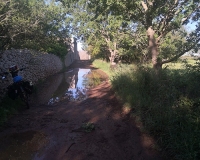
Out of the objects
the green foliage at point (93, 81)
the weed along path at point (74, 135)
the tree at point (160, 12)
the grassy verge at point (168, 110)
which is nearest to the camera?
the grassy verge at point (168, 110)

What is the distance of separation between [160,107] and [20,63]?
341 inches

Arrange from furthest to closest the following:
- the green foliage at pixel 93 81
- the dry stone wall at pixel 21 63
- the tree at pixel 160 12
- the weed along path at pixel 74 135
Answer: the green foliage at pixel 93 81 < the tree at pixel 160 12 < the dry stone wall at pixel 21 63 < the weed along path at pixel 74 135

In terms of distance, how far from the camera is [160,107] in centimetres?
561

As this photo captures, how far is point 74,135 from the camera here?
18.2 feet

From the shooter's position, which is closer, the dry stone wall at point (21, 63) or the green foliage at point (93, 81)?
the dry stone wall at point (21, 63)

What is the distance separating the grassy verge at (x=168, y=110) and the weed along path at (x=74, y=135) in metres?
0.39

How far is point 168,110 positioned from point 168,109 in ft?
0.13

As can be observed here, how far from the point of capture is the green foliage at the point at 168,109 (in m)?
4.12

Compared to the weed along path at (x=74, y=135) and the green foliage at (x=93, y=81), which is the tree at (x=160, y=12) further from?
the green foliage at (x=93, y=81)

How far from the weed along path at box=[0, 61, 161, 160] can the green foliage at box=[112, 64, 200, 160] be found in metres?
0.38

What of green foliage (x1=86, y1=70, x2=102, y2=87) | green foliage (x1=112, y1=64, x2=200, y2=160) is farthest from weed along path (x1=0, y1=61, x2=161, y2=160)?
green foliage (x1=86, y1=70, x2=102, y2=87)

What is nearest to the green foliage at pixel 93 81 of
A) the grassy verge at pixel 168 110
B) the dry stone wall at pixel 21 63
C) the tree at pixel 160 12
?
the dry stone wall at pixel 21 63

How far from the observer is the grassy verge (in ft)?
13.5

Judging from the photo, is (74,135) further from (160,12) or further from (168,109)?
(160,12)
